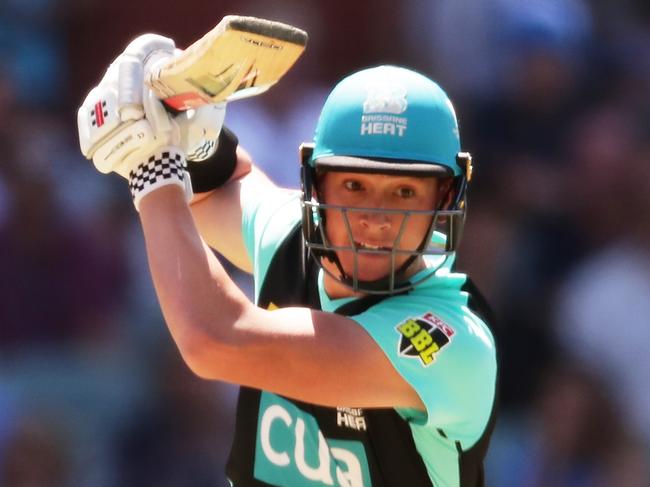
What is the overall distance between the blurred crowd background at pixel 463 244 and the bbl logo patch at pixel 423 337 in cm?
210

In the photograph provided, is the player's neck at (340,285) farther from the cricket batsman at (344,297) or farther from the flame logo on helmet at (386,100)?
the flame logo on helmet at (386,100)

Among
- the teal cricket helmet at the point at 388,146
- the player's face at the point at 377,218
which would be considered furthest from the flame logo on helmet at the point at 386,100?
the player's face at the point at 377,218

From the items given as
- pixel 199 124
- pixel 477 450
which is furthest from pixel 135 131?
pixel 477 450

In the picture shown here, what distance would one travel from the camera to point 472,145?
4.96m

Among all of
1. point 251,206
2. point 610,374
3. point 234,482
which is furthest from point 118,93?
point 610,374

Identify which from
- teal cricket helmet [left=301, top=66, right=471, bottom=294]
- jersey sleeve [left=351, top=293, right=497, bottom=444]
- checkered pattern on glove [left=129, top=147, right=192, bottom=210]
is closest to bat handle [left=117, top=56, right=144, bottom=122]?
checkered pattern on glove [left=129, top=147, right=192, bottom=210]

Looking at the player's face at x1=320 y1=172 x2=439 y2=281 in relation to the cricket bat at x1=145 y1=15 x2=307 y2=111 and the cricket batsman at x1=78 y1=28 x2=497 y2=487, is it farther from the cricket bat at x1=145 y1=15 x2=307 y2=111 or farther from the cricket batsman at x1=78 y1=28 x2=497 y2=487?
the cricket bat at x1=145 y1=15 x2=307 y2=111

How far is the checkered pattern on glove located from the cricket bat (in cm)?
12

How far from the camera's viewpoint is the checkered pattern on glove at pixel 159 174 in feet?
8.05

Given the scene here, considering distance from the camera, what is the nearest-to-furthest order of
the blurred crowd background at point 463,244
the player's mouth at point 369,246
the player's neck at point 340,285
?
the player's mouth at point 369,246, the player's neck at point 340,285, the blurred crowd background at point 463,244

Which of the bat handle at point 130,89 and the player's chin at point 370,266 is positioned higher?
the bat handle at point 130,89

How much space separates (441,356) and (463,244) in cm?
231

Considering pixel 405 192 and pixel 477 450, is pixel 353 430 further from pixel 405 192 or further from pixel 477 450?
pixel 405 192

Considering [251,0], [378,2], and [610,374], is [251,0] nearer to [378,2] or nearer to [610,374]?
[378,2]
